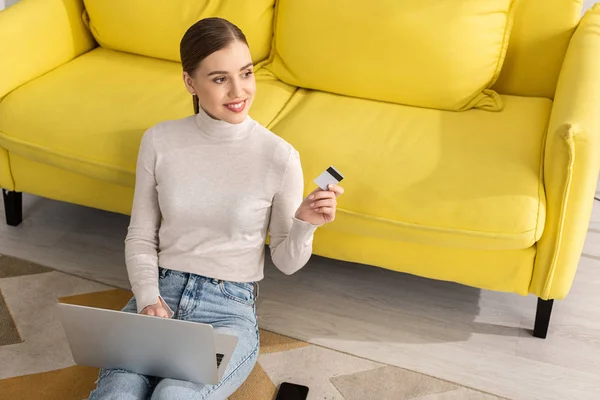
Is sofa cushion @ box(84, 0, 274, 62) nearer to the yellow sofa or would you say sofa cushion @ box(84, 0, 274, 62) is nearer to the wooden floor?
the yellow sofa

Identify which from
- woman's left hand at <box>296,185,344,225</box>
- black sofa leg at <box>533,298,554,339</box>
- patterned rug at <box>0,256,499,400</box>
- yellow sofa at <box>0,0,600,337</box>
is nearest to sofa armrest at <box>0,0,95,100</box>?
yellow sofa at <box>0,0,600,337</box>

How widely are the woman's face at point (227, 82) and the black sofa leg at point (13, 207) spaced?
97 centimetres

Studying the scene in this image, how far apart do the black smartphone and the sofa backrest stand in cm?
108

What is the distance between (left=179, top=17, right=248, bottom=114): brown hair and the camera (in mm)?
1499

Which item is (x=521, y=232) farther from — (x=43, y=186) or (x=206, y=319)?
(x=43, y=186)

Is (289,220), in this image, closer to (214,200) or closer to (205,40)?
(214,200)

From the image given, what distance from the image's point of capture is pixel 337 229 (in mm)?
1815

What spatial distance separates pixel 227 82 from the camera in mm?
1518

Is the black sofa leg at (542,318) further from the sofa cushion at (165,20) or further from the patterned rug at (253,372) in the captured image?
the sofa cushion at (165,20)

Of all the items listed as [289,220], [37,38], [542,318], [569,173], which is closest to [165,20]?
[37,38]

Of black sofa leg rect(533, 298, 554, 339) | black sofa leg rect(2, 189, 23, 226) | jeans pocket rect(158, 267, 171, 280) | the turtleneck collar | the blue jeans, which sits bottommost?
black sofa leg rect(2, 189, 23, 226)

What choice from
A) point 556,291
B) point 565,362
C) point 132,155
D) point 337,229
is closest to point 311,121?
point 337,229

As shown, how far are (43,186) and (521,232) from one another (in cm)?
133

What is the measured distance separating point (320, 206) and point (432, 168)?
449mm
